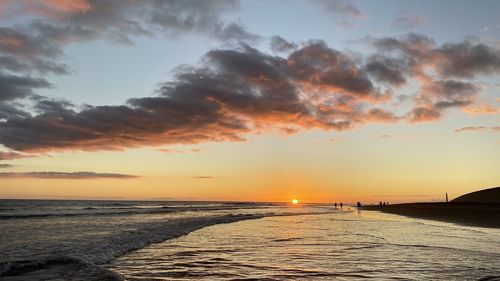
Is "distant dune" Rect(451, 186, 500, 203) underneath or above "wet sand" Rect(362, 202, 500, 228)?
above

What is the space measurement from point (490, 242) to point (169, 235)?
20901 mm

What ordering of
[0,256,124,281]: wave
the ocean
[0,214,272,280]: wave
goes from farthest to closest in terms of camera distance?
[0,214,272,280]: wave → [0,256,124,281]: wave → the ocean

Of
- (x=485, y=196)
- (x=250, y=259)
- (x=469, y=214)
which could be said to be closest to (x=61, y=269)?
(x=250, y=259)

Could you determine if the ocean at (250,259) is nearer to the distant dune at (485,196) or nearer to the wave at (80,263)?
the wave at (80,263)

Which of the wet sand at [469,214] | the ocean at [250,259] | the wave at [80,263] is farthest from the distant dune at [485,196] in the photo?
the wave at [80,263]

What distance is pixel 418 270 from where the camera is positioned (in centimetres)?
1419

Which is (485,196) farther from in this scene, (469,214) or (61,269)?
(61,269)

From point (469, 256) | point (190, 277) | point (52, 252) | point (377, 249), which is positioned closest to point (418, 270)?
point (469, 256)

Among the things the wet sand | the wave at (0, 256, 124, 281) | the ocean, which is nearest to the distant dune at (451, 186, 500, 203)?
the wet sand

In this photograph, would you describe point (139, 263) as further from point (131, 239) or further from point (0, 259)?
point (131, 239)

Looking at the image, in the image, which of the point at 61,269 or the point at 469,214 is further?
the point at 469,214

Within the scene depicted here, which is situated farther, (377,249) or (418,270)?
(377,249)

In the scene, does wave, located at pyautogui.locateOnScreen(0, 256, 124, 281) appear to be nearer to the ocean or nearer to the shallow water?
the ocean

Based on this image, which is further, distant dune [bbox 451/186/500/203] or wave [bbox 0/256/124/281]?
distant dune [bbox 451/186/500/203]
